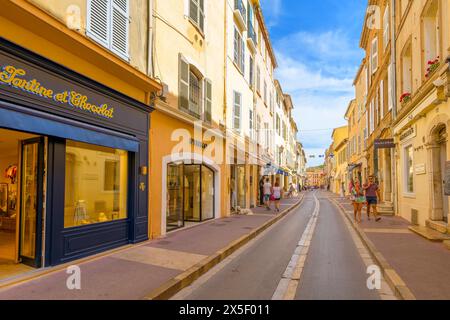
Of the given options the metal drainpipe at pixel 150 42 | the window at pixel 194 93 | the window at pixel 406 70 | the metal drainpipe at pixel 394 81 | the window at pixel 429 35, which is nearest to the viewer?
the metal drainpipe at pixel 150 42

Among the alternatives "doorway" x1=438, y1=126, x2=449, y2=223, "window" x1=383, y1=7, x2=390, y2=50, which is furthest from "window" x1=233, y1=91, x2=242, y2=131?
"doorway" x1=438, y1=126, x2=449, y2=223

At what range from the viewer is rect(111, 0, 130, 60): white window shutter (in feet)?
25.4

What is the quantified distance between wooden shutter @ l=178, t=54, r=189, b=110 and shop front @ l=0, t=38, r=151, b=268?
7.73ft

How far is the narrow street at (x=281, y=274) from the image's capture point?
17.0 ft

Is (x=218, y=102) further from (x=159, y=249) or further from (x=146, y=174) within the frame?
(x=159, y=249)

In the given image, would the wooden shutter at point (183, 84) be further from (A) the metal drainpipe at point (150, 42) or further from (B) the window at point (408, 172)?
(B) the window at point (408, 172)

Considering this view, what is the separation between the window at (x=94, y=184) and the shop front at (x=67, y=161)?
Answer: 0.06 ft

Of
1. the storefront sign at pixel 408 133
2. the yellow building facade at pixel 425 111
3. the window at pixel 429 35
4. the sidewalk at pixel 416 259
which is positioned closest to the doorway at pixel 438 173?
the yellow building facade at pixel 425 111

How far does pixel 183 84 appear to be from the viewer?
10.9m

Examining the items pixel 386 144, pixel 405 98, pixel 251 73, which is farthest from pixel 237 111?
pixel 405 98

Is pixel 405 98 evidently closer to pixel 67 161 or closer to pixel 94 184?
pixel 94 184

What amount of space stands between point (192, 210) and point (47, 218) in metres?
7.59

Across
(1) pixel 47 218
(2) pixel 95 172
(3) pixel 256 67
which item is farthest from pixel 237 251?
(3) pixel 256 67
